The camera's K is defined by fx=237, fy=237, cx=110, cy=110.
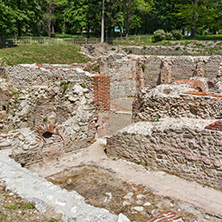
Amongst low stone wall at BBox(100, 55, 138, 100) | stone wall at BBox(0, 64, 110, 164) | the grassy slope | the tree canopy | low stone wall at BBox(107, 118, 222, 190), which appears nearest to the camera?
low stone wall at BBox(107, 118, 222, 190)

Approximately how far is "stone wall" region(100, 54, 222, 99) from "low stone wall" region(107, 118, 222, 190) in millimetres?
10087

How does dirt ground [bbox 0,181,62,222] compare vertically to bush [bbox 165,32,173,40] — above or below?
below

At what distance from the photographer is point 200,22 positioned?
33469 mm

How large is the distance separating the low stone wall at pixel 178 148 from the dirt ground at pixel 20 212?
3.42 m

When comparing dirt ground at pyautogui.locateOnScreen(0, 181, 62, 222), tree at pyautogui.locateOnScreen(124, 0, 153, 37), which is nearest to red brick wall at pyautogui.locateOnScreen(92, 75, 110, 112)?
dirt ground at pyautogui.locateOnScreen(0, 181, 62, 222)

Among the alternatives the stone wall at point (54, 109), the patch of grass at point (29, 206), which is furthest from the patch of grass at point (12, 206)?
the stone wall at point (54, 109)

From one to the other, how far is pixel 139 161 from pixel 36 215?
12.1 feet

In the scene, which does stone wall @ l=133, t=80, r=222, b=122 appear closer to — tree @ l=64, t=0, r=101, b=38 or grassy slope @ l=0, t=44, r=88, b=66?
grassy slope @ l=0, t=44, r=88, b=66

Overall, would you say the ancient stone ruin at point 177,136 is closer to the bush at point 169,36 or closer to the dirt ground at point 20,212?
the dirt ground at point 20,212

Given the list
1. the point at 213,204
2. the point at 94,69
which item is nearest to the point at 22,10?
the point at 94,69

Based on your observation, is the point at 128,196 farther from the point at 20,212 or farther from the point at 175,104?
the point at 175,104

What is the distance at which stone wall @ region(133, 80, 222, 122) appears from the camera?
20.6ft

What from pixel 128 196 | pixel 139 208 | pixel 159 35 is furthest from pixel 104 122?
pixel 159 35

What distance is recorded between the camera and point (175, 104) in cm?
667
